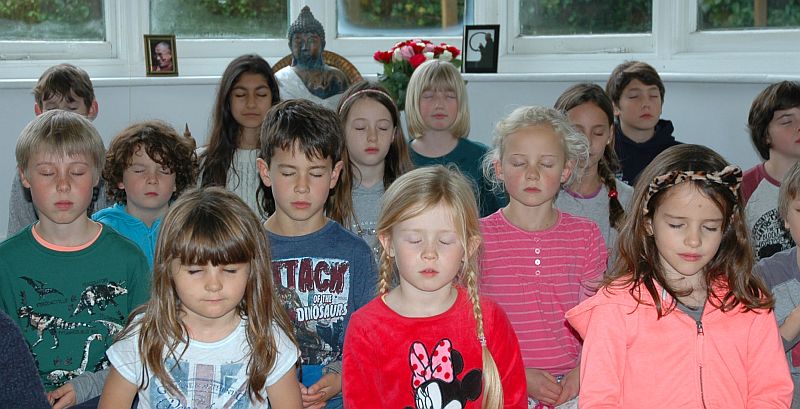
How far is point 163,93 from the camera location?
479cm

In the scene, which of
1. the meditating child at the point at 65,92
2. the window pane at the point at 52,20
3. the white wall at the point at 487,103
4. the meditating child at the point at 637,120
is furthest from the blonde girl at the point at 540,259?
the window pane at the point at 52,20

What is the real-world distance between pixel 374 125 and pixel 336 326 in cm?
90

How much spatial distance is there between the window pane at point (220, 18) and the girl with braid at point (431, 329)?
133 inches

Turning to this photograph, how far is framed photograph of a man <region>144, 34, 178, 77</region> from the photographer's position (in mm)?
4832

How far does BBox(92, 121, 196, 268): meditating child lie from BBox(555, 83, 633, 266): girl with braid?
4.12 feet

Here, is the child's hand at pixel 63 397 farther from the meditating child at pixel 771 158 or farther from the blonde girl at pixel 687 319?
the meditating child at pixel 771 158

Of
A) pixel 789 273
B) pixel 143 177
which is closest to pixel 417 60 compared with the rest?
pixel 143 177

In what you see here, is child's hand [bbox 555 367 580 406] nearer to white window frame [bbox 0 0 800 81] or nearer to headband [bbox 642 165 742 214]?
headband [bbox 642 165 742 214]

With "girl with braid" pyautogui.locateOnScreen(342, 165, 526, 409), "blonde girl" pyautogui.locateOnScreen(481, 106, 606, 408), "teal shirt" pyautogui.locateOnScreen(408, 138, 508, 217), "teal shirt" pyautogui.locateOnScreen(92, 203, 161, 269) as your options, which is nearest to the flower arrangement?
"teal shirt" pyautogui.locateOnScreen(408, 138, 508, 217)

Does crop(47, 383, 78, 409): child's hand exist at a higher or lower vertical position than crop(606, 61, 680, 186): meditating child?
lower

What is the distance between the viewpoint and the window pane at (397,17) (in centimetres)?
526

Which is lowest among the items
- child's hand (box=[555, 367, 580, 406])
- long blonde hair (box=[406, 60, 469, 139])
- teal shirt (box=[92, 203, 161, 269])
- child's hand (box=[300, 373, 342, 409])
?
child's hand (box=[555, 367, 580, 406])

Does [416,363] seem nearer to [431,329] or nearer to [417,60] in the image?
[431,329]

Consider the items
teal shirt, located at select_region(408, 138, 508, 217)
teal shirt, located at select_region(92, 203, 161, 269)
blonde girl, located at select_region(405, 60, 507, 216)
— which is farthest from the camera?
blonde girl, located at select_region(405, 60, 507, 216)
